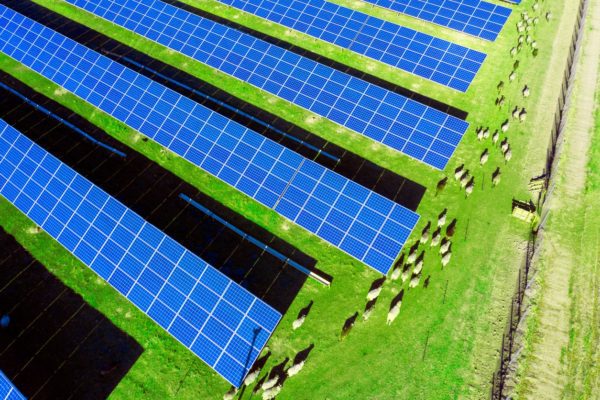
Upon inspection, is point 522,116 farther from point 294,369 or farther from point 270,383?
point 270,383

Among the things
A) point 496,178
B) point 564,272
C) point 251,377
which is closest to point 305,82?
point 496,178

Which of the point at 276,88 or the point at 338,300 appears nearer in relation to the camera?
the point at 338,300

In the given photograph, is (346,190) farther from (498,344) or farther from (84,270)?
(84,270)

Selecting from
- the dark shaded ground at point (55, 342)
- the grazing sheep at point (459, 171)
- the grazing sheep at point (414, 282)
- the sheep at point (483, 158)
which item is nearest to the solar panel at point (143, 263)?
the dark shaded ground at point (55, 342)

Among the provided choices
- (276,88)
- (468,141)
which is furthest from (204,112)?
(468,141)

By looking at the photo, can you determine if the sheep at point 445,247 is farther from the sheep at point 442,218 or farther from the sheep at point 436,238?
the sheep at point 442,218

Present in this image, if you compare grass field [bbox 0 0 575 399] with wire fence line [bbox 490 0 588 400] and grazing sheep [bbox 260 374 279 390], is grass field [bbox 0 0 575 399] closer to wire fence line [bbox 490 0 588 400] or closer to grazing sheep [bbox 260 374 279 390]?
wire fence line [bbox 490 0 588 400]
